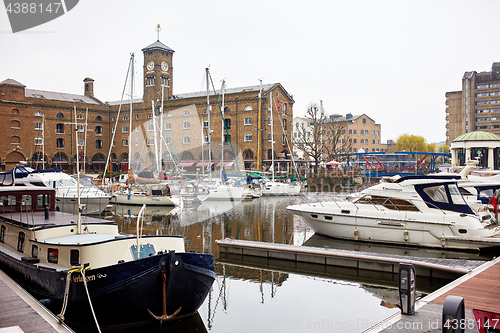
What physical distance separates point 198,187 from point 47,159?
3687 centimetres

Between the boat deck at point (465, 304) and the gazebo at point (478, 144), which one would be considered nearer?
the boat deck at point (465, 304)

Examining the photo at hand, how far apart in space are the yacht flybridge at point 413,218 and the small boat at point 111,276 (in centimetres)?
894

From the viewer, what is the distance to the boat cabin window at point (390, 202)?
626 inches

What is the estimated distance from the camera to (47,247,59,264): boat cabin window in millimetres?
9211

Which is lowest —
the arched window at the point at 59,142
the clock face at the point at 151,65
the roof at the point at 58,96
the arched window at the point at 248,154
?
the arched window at the point at 248,154

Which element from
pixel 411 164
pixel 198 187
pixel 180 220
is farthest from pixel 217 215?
pixel 411 164

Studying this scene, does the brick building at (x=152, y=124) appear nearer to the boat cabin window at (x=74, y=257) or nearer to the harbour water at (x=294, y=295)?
the harbour water at (x=294, y=295)

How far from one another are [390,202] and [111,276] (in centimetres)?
1193

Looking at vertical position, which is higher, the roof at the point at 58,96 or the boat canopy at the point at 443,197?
the roof at the point at 58,96

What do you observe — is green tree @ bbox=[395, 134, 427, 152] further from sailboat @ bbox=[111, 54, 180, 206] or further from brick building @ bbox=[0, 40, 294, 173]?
sailboat @ bbox=[111, 54, 180, 206]

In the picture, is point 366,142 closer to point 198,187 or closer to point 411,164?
point 411,164

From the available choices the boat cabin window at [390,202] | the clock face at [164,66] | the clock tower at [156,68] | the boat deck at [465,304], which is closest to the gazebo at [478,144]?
the boat cabin window at [390,202]

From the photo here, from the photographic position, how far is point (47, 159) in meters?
59.1

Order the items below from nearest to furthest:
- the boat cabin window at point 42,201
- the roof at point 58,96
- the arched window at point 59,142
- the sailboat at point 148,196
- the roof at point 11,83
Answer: the boat cabin window at point 42,201
the sailboat at point 148,196
the roof at point 11,83
the roof at point 58,96
the arched window at point 59,142
